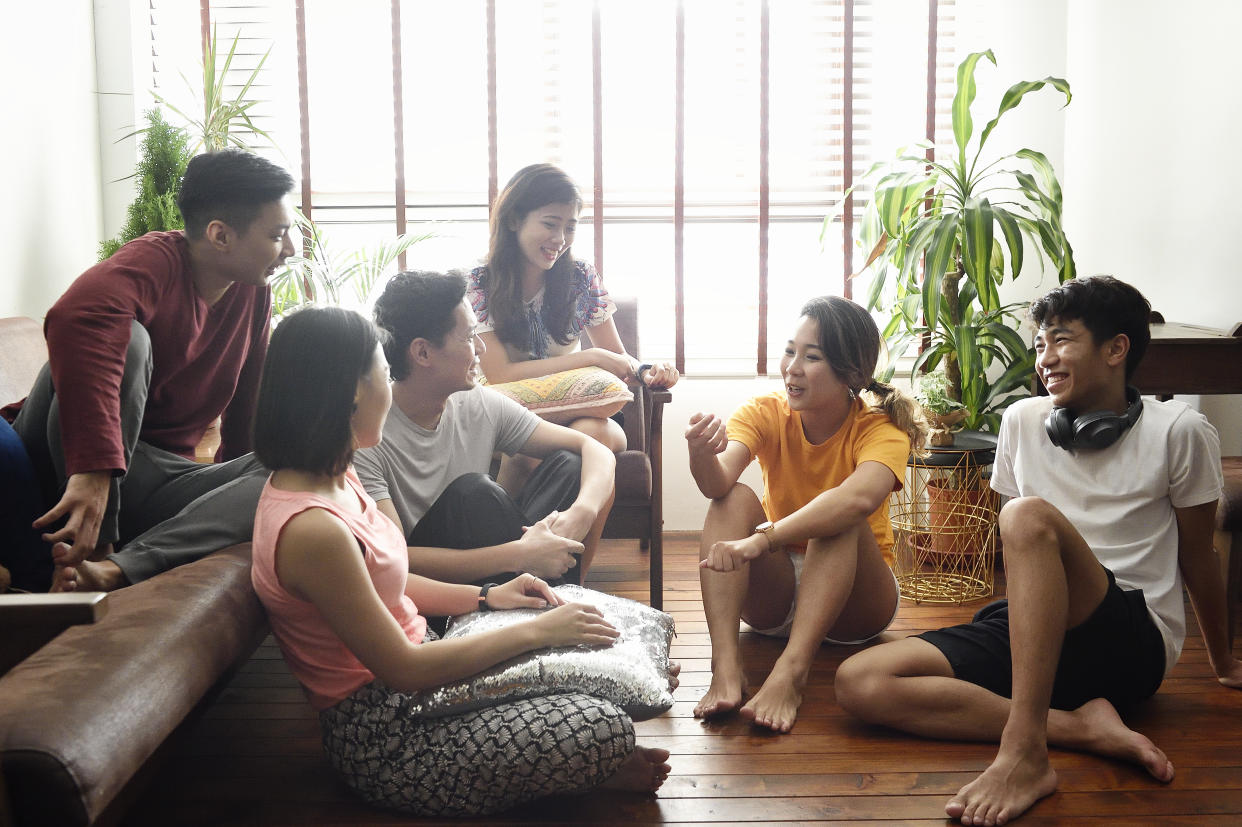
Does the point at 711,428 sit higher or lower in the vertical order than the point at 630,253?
lower

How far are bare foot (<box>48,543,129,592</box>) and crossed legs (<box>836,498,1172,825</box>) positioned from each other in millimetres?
1385

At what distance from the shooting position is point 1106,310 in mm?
2121

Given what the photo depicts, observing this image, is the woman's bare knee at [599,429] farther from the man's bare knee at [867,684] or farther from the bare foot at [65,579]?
the bare foot at [65,579]

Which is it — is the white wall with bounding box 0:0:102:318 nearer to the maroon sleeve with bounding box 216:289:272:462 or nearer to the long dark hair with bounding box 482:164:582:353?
the maroon sleeve with bounding box 216:289:272:462

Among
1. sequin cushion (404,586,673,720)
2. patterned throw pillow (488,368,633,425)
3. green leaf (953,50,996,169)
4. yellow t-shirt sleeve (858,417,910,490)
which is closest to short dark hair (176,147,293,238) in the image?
patterned throw pillow (488,368,633,425)

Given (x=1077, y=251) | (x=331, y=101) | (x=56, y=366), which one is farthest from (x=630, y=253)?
(x=56, y=366)

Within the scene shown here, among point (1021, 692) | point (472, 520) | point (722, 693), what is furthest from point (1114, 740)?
point (472, 520)

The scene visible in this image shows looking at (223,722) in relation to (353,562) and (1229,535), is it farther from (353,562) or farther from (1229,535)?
(1229,535)

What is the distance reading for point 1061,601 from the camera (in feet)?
6.13

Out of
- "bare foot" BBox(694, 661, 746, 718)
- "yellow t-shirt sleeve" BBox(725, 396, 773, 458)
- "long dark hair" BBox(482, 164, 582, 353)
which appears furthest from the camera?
"long dark hair" BBox(482, 164, 582, 353)

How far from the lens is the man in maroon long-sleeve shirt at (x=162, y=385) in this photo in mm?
1834

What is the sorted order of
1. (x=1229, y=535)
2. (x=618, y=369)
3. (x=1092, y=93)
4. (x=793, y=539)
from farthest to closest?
(x=1092, y=93) → (x=618, y=369) → (x=1229, y=535) → (x=793, y=539)

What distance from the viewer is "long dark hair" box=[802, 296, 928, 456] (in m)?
2.47

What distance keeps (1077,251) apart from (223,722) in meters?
3.32
